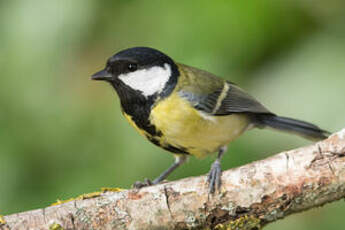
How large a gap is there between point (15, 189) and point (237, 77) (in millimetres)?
1221

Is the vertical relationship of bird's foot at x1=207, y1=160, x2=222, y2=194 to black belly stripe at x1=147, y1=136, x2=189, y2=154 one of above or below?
below

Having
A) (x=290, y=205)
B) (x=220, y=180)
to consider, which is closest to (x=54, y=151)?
(x=220, y=180)

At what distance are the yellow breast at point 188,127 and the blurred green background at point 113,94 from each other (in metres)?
0.12

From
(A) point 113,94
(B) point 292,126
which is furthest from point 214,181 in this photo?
(A) point 113,94

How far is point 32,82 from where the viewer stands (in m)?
2.65

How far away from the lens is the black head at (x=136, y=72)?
7.20 feet

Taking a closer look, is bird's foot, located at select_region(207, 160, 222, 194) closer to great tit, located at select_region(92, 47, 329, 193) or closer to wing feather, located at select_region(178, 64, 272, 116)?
great tit, located at select_region(92, 47, 329, 193)

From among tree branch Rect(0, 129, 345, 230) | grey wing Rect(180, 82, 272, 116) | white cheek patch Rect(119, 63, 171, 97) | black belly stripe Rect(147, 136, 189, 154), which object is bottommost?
tree branch Rect(0, 129, 345, 230)

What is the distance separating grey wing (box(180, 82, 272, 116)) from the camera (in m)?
2.37

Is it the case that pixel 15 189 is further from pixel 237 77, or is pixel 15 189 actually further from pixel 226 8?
pixel 226 8

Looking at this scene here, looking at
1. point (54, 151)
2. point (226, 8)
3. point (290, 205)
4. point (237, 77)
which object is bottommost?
point (290, 205)

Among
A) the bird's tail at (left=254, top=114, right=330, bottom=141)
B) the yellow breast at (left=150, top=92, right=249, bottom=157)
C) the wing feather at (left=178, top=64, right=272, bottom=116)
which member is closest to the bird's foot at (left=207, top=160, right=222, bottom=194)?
the yellow breast at (left=150, top=92, right=249, bottom=157)

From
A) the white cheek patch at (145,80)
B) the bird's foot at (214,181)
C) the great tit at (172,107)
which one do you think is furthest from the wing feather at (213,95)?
the bird's foot at (214,181)

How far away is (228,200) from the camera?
1658mm
